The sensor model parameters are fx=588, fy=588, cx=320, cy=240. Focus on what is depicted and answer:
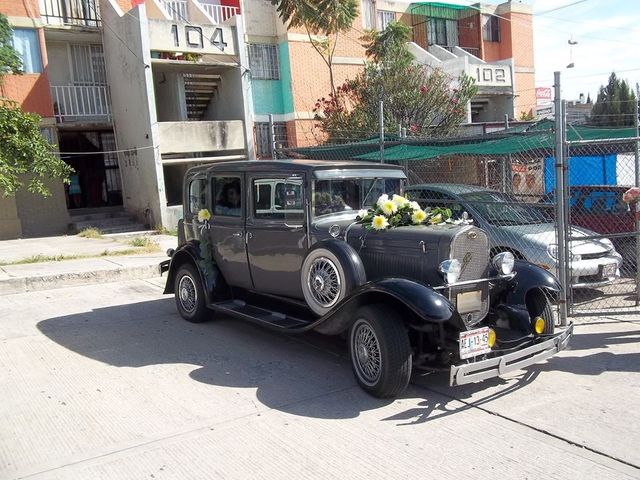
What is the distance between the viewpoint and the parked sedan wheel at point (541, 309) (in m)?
5.12

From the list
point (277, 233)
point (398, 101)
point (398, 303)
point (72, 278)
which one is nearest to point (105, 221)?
point (72, 278)

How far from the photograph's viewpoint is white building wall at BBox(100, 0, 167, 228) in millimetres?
16531

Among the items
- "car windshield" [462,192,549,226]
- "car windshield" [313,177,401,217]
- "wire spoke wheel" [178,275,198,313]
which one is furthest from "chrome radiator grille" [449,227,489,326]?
"wire spoke wheel" [178,275,198,313]

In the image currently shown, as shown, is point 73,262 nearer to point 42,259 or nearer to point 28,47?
point 42,259

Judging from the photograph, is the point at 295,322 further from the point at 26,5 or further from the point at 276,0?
the point at 276,0

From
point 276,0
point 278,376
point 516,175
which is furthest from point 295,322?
point 276,0

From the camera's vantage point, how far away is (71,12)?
58.0ft

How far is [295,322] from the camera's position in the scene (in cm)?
554

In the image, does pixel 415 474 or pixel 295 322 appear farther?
pixel 295 322

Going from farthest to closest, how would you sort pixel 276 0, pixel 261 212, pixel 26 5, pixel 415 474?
pixel 276 0 → pixel 26 5 → pixel 261 212 → pixel 415 474

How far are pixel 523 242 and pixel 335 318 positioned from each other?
3686mm

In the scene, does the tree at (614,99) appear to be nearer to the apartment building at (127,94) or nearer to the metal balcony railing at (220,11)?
the metal balcony railing at (220,11)

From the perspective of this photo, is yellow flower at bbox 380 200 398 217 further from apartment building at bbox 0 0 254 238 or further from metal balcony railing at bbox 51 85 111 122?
metal balcony railing at bbox 51 85 111 122

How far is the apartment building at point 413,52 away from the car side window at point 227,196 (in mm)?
14452
